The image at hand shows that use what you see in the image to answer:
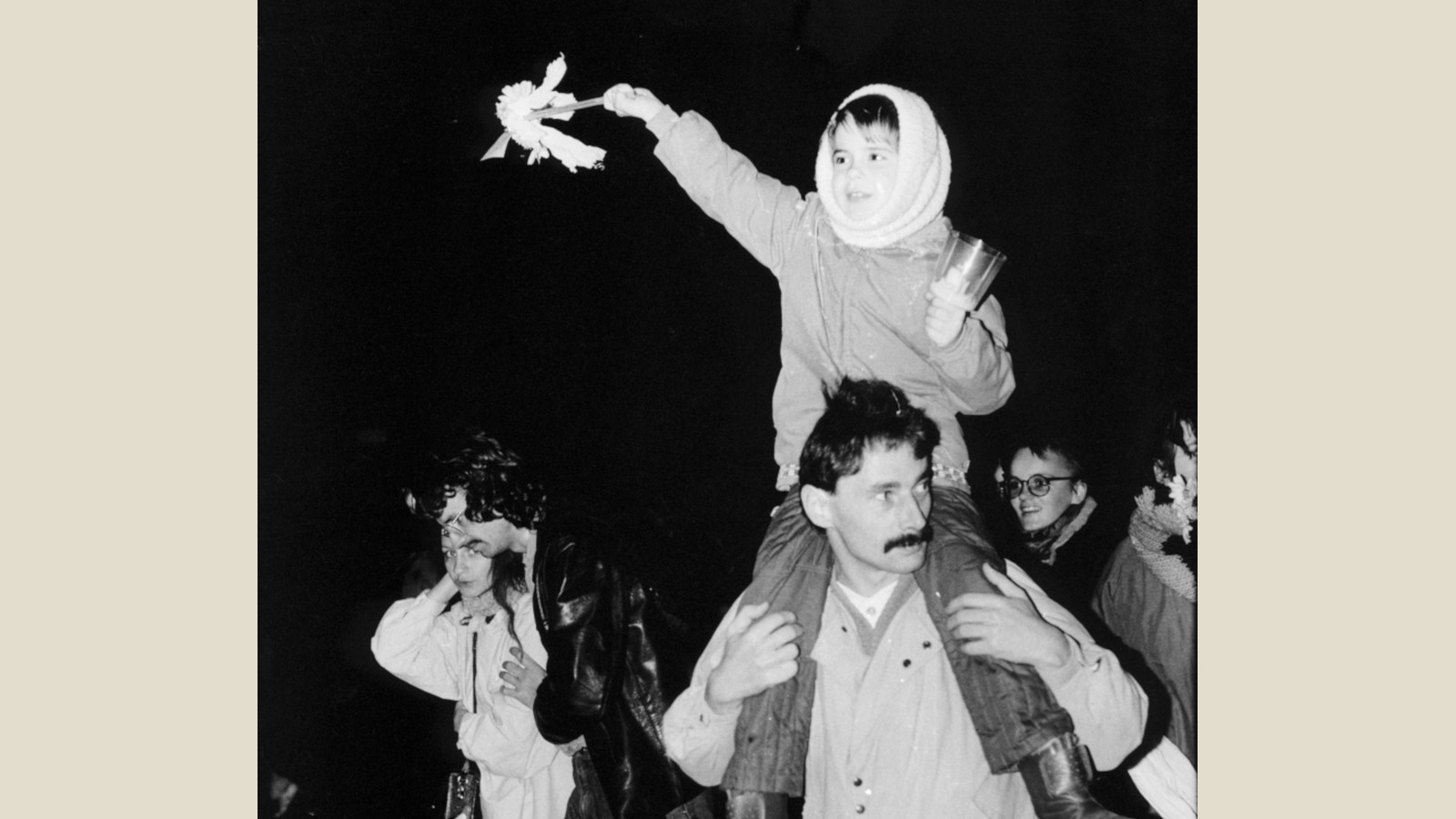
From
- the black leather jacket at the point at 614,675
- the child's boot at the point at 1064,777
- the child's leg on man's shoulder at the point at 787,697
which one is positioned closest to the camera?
the child's boot at the point at 1064,777

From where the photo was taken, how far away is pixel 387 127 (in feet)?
13.6

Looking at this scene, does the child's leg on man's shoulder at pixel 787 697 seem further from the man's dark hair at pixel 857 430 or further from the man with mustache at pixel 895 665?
the man's dark hair at pixel 857 430

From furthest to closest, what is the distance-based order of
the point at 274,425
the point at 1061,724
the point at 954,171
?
the point at 274,425, the point at 954,171, the point at 1061,724

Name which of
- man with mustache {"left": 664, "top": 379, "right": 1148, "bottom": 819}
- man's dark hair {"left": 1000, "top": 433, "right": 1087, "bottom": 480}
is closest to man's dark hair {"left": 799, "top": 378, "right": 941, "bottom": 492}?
man with mustache {"left": 664, "top": 379, "right": 1148, "bottom": 819}

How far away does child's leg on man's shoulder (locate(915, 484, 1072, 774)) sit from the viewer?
3605mm

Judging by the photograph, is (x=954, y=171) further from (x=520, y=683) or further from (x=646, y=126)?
(x=520, y=683)

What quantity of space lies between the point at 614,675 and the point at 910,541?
32.1 inches

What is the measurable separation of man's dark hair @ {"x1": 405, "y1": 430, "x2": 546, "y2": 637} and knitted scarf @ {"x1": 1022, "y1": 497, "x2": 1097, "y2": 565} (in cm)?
123

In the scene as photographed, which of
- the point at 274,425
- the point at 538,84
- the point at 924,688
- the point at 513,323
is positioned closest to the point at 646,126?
the point at 538,84

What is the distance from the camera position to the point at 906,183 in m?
3.76

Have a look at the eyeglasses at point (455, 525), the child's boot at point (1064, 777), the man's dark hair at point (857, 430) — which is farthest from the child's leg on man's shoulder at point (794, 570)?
the eyeglasses at point (455, 525)

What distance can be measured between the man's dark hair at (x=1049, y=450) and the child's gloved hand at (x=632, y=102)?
1.22 meters

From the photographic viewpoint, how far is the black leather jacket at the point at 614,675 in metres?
3.88

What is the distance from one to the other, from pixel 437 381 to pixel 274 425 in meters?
0.48
